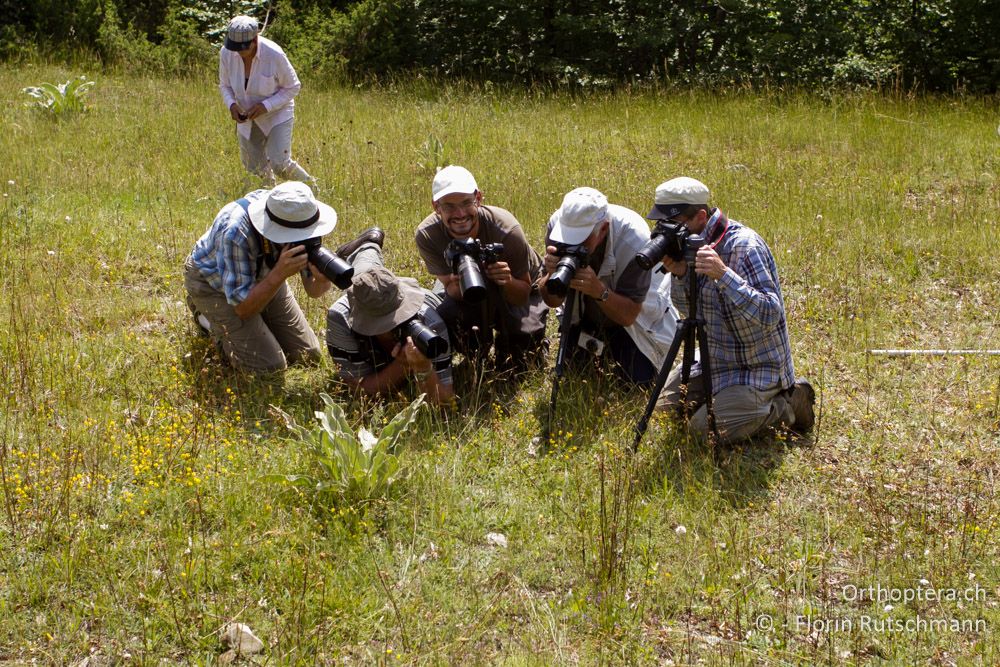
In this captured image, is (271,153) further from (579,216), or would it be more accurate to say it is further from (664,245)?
(664,245)

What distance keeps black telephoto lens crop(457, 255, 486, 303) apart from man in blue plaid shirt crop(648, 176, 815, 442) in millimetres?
812

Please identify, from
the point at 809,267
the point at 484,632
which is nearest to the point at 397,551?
the point at 484,632

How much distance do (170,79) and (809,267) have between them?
854 cm

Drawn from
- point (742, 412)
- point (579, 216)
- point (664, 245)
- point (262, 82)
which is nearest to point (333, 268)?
point (579, 216)

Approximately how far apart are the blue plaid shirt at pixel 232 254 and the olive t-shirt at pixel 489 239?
0.80 meters

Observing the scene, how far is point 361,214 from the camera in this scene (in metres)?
6.95

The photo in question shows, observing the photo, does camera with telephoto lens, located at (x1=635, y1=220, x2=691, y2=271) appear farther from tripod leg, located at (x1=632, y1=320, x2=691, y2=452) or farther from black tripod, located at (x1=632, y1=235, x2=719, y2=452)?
tripod leg, located at (x1=632, y1=320, x2=691, y2=452)

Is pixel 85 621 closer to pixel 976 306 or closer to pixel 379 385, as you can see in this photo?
pixel 379 385

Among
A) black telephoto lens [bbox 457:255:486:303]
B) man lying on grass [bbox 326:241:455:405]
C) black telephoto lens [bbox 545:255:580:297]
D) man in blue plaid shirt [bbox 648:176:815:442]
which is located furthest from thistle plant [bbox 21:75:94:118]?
man in blue plaid shirt [bbox 648:176:815:442]

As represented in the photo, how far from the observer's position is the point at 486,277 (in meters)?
4.50

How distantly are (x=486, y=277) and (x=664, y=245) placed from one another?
1026 mm

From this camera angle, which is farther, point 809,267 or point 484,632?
point 809,267

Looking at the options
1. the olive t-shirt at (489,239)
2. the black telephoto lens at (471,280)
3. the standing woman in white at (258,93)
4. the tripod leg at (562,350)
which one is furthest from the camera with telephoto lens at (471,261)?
the standing woman in white at (258,93)

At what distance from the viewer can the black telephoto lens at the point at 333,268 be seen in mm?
4090
